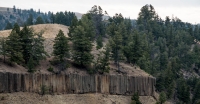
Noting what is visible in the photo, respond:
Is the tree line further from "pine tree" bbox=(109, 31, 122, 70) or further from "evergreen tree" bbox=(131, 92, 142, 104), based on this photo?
"evergreen tree" bbox=(131, 92, 142, 104)

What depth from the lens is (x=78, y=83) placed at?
60344 millimetres

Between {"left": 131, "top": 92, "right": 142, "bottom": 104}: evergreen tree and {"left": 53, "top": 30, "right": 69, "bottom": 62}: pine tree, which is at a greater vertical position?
{"left": 53, "top": 30, "right": 69, "bottom": 62}: pine tree

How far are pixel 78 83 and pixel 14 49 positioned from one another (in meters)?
14.4

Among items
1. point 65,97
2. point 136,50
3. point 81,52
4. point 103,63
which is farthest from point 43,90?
point 136,50

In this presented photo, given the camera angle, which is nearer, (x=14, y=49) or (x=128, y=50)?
(x=14, y=49)

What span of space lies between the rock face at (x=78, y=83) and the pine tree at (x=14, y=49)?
363cm

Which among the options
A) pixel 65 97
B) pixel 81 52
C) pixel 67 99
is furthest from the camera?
pixel 81 52

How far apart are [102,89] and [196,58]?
67.8 m

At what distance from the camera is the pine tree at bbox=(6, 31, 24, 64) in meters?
54.5

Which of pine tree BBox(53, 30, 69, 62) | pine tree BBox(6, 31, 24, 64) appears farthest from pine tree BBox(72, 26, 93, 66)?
pine tree BBox(6, 31, 24, 64)

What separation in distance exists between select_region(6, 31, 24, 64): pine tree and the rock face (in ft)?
11.9

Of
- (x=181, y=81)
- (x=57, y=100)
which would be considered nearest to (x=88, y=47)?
(x=57, y=100)

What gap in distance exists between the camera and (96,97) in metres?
60.5

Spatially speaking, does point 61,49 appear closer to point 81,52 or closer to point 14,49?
point 81,52
